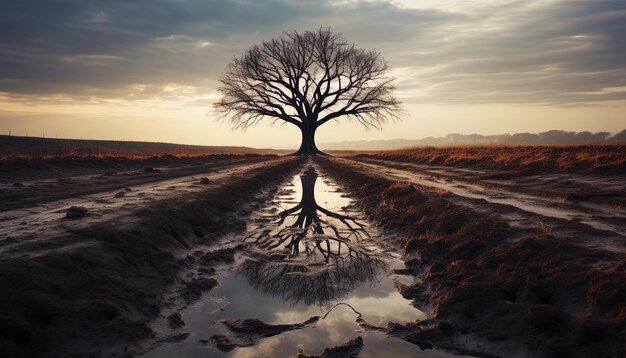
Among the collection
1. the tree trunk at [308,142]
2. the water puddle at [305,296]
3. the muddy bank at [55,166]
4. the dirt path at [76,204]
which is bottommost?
the water puddle at [305,296]

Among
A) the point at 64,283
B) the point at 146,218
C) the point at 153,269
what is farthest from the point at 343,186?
the point at 64,283

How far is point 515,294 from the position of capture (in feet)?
17.6

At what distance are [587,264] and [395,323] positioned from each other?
2612mm

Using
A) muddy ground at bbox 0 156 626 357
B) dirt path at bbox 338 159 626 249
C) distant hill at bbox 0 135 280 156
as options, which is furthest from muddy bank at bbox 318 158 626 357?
distant hill at bbox 0 135 280 156

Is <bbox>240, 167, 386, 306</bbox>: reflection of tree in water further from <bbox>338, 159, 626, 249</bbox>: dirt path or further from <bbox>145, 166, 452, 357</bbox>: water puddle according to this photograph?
<bbox>338, 159, 626, 249</bbox>: dirt path

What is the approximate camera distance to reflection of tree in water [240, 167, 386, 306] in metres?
6.27

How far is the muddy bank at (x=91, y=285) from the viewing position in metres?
4.32

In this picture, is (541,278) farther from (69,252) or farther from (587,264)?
(69,252)

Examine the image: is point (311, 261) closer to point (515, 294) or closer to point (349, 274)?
point (349, 274)

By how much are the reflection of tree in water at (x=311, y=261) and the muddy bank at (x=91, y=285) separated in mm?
1092

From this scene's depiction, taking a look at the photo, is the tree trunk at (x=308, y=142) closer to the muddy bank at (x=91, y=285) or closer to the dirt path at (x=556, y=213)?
the dirt path at (x=556, y=213)

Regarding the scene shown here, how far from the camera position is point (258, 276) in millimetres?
6863

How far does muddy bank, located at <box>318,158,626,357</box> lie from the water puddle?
1.28 feet

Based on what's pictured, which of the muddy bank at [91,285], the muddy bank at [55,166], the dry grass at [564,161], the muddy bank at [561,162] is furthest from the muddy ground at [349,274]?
the muddy bank at [55,166]
